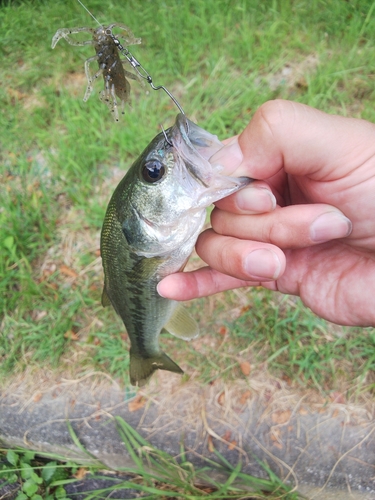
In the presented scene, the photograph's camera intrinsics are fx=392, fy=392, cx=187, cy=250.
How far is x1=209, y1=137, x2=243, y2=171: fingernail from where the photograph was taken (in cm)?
155

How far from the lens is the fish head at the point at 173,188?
1534 millimetres

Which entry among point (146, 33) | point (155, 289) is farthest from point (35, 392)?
point (146, 33)

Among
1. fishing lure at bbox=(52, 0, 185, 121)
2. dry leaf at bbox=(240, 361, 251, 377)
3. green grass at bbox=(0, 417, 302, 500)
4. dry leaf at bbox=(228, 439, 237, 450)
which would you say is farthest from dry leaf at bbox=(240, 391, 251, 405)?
fishing lure at bbox=(52, 0, 185, 121)

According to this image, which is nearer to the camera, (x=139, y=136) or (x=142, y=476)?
(x=142, y=476)

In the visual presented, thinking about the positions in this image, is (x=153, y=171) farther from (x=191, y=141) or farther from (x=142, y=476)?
(x=142, y=476)

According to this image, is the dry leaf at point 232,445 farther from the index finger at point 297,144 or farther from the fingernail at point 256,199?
the index finger at point 297,144

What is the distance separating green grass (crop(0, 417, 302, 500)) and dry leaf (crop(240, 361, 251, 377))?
0.57 m

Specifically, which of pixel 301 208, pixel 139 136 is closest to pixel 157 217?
pixel 301 208

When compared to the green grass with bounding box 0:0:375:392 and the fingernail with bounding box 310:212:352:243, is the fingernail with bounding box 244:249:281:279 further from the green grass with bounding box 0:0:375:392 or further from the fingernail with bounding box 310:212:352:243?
the green grass with bounding box 0:0:375:392

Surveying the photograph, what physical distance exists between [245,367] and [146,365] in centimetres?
83

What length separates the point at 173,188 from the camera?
1610 millimetres

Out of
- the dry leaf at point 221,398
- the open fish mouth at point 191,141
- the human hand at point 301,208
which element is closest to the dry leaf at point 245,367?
the dry leaf at point 221,398

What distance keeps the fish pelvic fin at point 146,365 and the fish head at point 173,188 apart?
0.88 meters

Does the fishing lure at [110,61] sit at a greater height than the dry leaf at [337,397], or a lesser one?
greater
